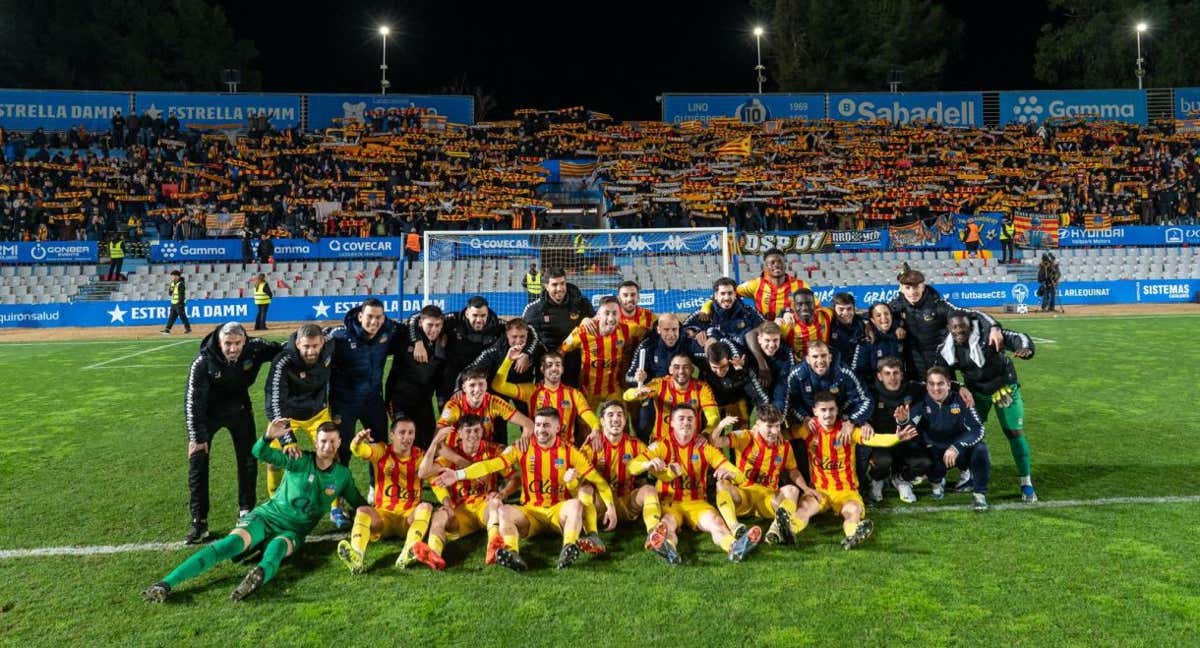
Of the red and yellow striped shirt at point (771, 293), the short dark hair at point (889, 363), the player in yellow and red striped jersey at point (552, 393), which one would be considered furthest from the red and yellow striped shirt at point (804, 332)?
the player in yellow and red striped jersey at point (552, 393)

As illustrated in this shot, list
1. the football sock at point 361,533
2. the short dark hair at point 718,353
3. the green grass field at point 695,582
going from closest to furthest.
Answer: the green grass field at point 695,582, the football sock at point 361,533, the short dark hair at point 718,353

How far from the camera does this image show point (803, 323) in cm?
667

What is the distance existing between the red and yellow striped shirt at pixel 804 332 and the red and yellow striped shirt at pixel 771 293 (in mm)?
422

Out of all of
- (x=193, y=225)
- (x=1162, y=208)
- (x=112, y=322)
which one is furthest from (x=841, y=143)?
(x=112, y=322)

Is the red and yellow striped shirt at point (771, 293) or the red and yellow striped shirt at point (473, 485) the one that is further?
the red and yellow striped shirt at point (771, 293)

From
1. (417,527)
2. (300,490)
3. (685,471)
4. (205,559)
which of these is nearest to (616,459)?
(685,471)

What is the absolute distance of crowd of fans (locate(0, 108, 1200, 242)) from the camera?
26.8 meters

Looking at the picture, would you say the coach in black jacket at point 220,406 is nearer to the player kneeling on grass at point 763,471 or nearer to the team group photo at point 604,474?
the team group photo at point 604,474

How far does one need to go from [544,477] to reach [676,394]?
4.23 ft

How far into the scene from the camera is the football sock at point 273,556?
444 centimetres

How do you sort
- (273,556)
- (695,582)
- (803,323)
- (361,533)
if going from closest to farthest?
(695,582), (273,556), (361,533), (803,323)

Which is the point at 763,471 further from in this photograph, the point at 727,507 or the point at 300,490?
the point at 300,490

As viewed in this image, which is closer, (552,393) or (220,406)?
(220,406)

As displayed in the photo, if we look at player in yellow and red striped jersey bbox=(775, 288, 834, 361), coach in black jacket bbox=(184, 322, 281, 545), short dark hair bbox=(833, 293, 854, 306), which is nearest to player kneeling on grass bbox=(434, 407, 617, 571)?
coach in black jacket bbox=(184, 322, 281, 545)
